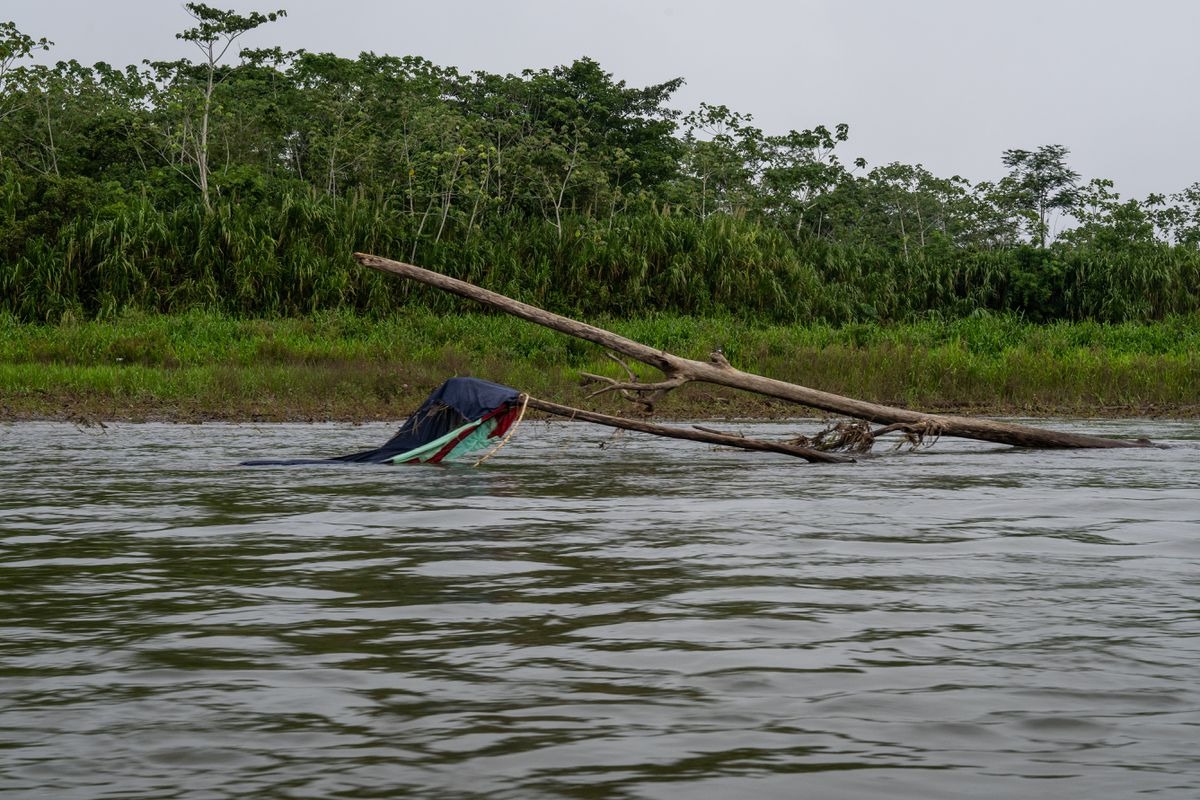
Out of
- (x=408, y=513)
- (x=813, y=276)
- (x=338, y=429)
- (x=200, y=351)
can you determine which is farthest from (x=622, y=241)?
(x=408, y=513)

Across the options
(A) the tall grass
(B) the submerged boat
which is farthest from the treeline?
(B) the submerged boat

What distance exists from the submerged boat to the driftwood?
0.61 meters

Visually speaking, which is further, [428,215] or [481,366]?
[428,215]

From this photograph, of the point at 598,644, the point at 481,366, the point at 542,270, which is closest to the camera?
the point at 598,644

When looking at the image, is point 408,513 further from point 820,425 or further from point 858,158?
point 858,158

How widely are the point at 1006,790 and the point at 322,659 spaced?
1.97m

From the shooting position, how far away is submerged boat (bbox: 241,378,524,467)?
10211 mm

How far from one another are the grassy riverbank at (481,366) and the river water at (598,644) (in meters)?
7.21

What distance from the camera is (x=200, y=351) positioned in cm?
1795

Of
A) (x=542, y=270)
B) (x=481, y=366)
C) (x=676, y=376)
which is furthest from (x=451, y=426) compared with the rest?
(x=542, y=270)

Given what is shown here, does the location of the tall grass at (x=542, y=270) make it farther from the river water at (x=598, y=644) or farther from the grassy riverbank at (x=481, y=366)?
the river water at (x=598, y=644)

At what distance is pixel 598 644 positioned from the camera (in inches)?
166

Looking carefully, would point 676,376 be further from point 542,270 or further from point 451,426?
point 542,270

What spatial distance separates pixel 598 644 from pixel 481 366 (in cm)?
1308
